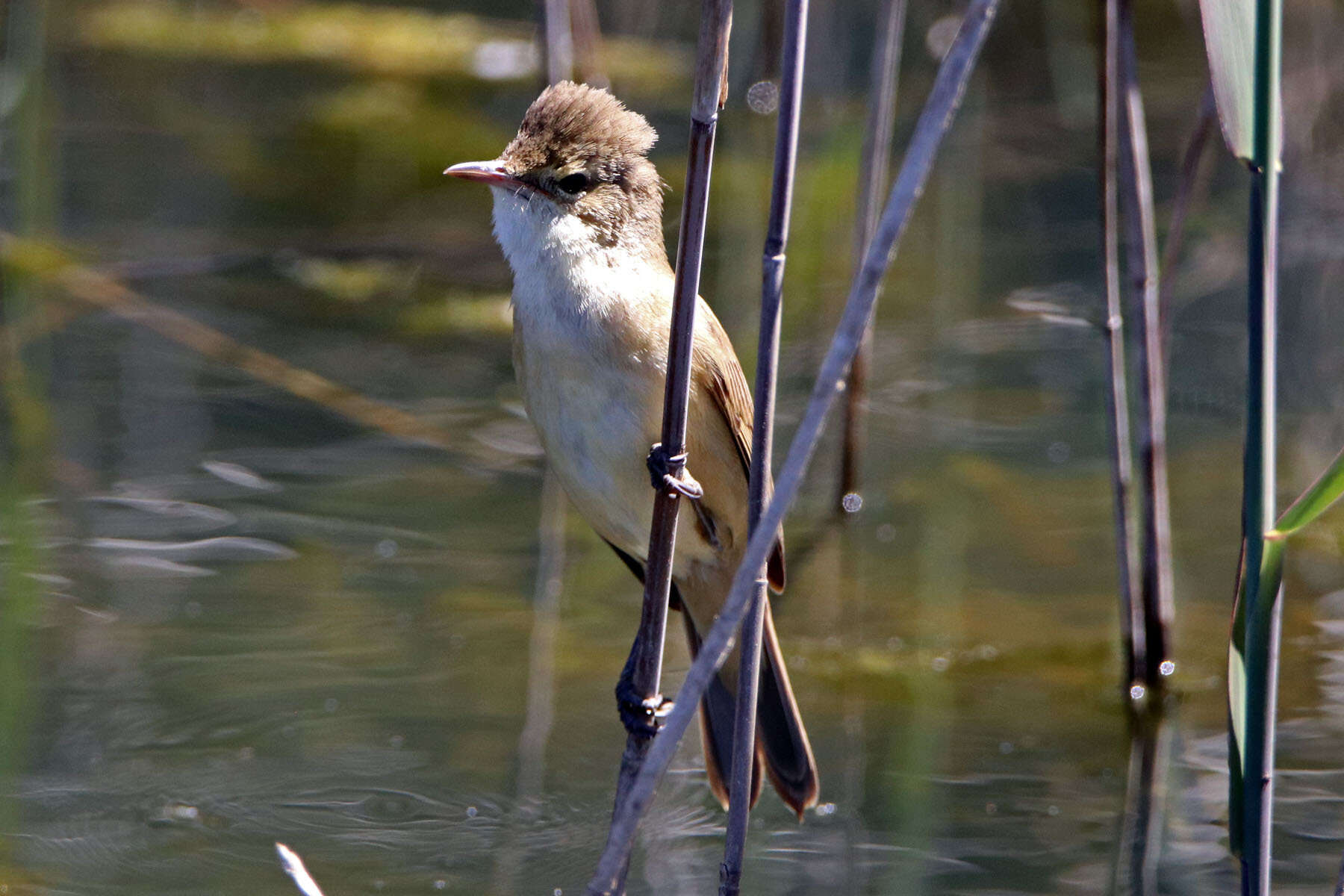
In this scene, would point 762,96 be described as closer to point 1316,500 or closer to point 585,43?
point 585,43

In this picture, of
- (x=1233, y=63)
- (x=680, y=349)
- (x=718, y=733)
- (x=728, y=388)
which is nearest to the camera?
(x=1233, y=63)

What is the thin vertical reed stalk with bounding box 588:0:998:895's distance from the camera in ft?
5.70

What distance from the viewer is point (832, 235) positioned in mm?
6559

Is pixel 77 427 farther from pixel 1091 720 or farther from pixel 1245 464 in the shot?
pixel 1245 464

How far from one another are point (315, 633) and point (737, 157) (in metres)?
3.81

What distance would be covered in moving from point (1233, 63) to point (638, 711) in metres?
1.27

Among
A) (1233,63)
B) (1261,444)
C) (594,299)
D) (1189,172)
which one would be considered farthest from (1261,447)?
(1189,172)

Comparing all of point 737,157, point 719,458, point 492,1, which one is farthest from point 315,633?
point 492,1

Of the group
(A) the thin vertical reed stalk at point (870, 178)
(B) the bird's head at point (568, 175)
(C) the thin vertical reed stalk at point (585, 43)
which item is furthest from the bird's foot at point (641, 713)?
(C) the thin vertical reed stalk at point (585, 43)

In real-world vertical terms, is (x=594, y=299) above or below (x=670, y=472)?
above

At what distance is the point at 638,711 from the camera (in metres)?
2.46

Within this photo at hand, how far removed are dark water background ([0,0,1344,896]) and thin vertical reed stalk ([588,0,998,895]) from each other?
1.17 metres

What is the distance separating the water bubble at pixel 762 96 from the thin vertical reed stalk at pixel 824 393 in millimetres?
5476

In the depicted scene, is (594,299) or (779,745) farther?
(779,745)
